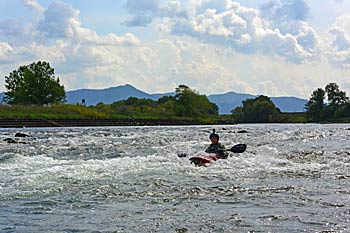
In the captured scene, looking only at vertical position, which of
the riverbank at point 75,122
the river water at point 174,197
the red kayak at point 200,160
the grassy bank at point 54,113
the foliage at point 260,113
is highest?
the foliage at point 260,113

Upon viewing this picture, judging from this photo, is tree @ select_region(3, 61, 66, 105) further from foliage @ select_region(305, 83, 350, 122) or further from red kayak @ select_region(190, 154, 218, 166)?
red kayak @ select_region(190, 154, 218, 166)

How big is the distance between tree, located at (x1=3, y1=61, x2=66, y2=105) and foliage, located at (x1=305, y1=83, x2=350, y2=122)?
83190 mm

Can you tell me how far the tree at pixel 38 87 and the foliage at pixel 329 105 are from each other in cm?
8319

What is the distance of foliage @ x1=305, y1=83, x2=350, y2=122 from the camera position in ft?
559

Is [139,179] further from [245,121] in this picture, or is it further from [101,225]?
[245,121]

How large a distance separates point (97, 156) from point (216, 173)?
10.4 meters

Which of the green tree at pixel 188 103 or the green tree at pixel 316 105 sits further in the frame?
the green tree at pixel 316 105

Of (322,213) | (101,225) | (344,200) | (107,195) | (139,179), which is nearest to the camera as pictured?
(101,225)

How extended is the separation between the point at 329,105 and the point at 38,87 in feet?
316

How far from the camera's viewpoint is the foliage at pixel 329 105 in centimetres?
17050

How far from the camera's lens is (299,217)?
11719 mm

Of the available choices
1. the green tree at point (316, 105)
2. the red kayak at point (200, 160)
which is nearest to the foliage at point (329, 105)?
the green tree at point (316, 105)

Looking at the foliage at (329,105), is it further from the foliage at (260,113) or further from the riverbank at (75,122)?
the riverbank at (75,122)

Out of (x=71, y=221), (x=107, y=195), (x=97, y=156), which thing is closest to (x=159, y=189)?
(x=107, y=195)
